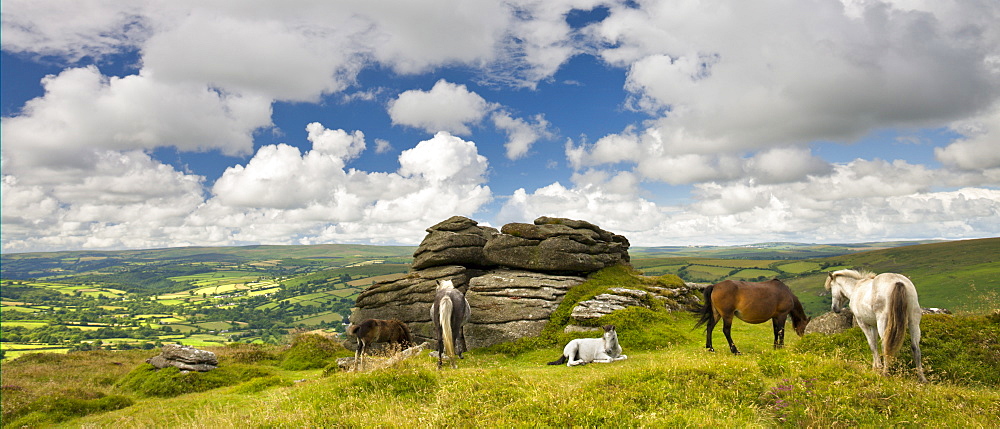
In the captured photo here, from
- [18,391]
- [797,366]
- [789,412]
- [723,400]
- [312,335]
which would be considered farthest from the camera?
[312,335]

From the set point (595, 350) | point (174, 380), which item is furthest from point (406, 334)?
point (595, 350)

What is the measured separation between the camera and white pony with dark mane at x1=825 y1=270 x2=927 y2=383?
445 inches

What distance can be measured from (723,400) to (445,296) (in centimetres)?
1246

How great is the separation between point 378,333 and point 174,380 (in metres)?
10.6

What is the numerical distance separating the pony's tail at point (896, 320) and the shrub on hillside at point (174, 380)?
91.8ft

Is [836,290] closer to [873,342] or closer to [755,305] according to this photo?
[873,342]

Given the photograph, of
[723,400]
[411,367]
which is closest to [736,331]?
[723,400]

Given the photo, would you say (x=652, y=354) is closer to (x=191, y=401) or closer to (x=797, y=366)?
(x=797, y=366)

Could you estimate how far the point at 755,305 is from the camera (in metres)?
16.9

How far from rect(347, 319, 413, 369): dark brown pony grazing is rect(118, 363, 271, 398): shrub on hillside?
7.29 m

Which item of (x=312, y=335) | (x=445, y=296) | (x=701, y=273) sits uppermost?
(x=445, y=296)

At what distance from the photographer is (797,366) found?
1180cm

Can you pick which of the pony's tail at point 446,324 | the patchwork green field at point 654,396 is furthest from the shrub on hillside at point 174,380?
the pony's tail at point 446,324

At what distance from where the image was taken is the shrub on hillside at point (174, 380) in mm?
21875
